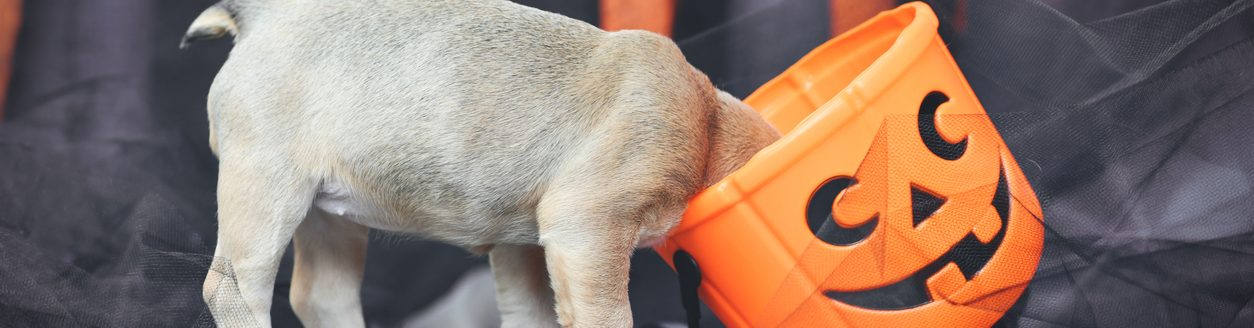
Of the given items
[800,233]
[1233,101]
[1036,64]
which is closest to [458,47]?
[800,233]

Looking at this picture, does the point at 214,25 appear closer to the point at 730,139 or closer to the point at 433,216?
the point at 433,216

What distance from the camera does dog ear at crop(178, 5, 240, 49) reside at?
2.16 metres

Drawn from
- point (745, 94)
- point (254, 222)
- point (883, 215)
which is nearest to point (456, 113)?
point (254, 222)

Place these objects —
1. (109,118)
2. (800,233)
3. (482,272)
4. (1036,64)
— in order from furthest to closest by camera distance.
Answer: (482,272) → (109,118) → (1036,64) → (800,233)

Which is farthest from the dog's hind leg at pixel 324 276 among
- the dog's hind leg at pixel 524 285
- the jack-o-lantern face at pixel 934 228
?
the jack-o-lantern face at pixel 934 228

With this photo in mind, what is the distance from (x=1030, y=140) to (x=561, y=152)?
86 cm

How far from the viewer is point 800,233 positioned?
1.89m

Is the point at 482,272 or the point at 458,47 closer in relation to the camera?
the point at 458,47

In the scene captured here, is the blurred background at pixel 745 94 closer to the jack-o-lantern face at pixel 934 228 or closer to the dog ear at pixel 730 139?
the jack-o-lantern face at pixel 934 228

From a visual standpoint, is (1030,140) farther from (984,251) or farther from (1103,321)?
(1103,321)

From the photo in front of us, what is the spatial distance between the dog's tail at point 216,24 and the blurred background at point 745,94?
0.35m

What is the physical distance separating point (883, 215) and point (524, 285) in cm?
92

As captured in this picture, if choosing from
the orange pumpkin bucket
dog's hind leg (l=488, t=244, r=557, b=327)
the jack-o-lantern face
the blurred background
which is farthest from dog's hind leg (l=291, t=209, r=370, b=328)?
the jack-o-lantern face

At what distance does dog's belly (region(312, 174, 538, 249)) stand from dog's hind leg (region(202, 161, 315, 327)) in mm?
71
